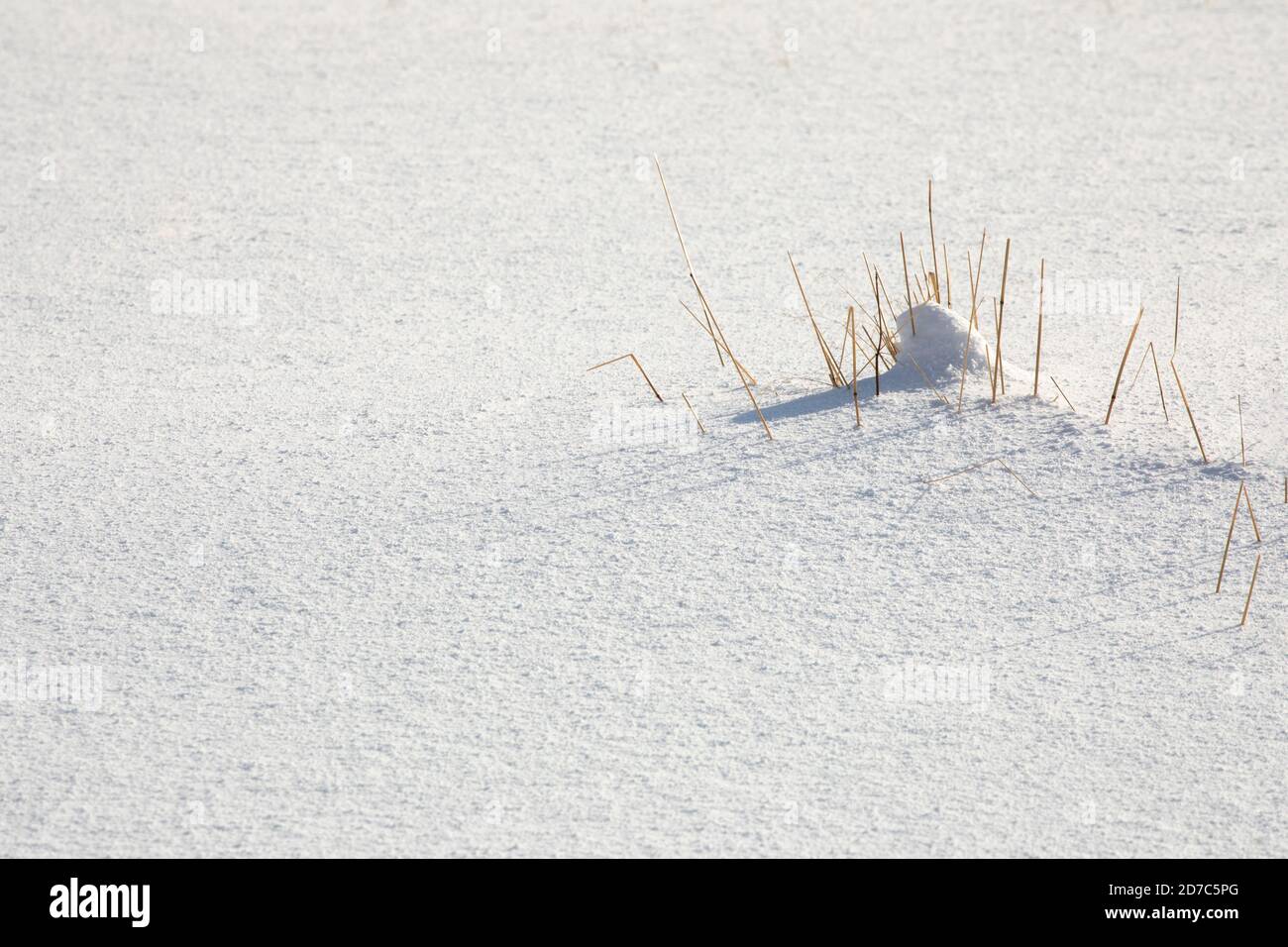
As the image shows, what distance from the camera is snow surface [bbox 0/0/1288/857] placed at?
58.1 inches

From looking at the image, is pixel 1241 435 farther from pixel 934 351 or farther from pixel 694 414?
pixel 694 414

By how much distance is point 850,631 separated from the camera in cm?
169

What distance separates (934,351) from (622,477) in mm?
528

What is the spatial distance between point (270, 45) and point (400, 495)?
2353 mm

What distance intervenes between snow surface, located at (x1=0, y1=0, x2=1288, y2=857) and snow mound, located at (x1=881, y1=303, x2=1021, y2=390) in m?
0.01

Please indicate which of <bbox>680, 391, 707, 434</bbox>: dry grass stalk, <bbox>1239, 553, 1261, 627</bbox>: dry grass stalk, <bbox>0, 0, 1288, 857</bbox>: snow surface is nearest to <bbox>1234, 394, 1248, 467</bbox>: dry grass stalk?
<bbox>0, 0, 1288, 857</bbox>: snow surface

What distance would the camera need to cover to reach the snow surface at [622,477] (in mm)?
1477

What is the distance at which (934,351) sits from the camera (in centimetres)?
217

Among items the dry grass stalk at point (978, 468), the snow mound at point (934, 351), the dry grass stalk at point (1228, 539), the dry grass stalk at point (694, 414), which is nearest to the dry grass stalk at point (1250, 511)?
the dry grass stalk at point (1228, 539)

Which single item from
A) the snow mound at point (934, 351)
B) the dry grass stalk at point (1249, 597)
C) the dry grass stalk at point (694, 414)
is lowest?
the dry grass stalk at point (1249, 597)

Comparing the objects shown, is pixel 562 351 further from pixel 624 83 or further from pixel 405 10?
pixel 405 10

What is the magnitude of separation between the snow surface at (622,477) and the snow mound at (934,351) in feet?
0.04

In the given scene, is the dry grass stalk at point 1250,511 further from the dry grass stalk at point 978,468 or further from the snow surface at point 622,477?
the dry grass stalk at point 978,468
